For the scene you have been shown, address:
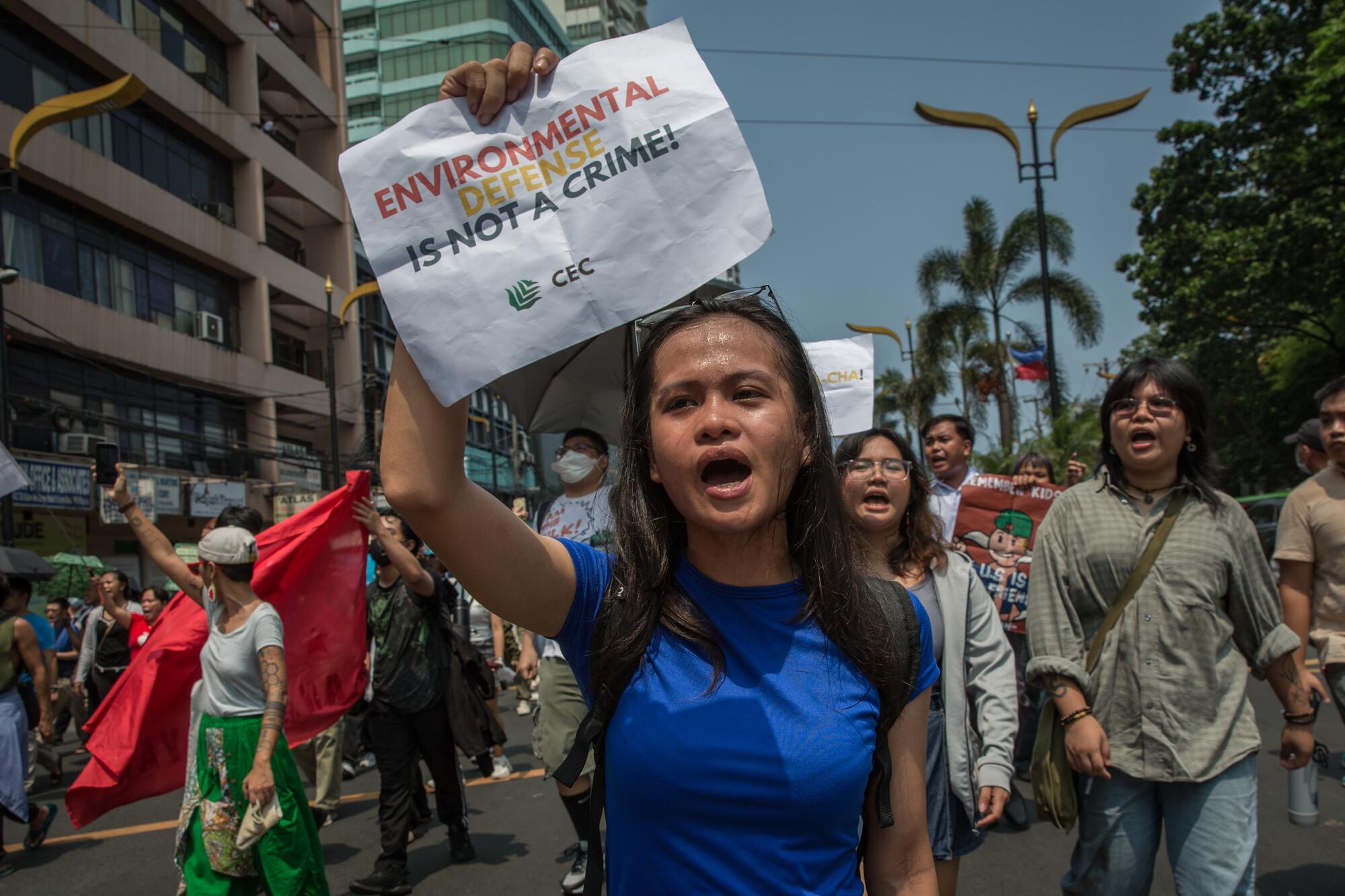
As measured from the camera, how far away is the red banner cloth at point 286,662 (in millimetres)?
4754

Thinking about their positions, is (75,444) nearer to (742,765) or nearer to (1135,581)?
(1135,581)

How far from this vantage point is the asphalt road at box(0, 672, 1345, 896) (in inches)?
188

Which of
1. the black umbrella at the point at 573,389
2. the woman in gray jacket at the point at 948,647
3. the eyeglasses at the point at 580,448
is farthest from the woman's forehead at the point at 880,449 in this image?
the eyeglasses at the point at 580,448

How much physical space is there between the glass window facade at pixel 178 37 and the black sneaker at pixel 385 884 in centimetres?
2694

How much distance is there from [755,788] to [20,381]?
25.4 metres

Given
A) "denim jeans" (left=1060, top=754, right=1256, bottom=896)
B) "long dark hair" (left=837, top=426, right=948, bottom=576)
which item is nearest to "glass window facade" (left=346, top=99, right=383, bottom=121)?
"long dark hair" (left=837, top=426, right=948, bottom=576)

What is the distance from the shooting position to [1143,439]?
326 cm

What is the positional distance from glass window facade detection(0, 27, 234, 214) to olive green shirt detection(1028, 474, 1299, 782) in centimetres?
2584

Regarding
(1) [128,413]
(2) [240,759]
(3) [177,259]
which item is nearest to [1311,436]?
(2) [240,759]

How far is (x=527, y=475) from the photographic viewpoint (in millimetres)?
49719

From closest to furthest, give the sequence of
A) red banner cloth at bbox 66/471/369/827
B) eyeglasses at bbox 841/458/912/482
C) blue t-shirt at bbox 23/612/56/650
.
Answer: eyeglasses at bbox 841/458/912/482, red banner cloth at bbox 66/471/369/827, blue t-shirt at bbox 23/612/56/650

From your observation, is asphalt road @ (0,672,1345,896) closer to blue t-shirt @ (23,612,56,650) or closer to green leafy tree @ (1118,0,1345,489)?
blue t-shirt @ (23,612,56,650)

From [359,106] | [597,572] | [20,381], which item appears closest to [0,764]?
[597,572]

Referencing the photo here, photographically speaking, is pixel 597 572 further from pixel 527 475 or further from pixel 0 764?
pixel 527 475
